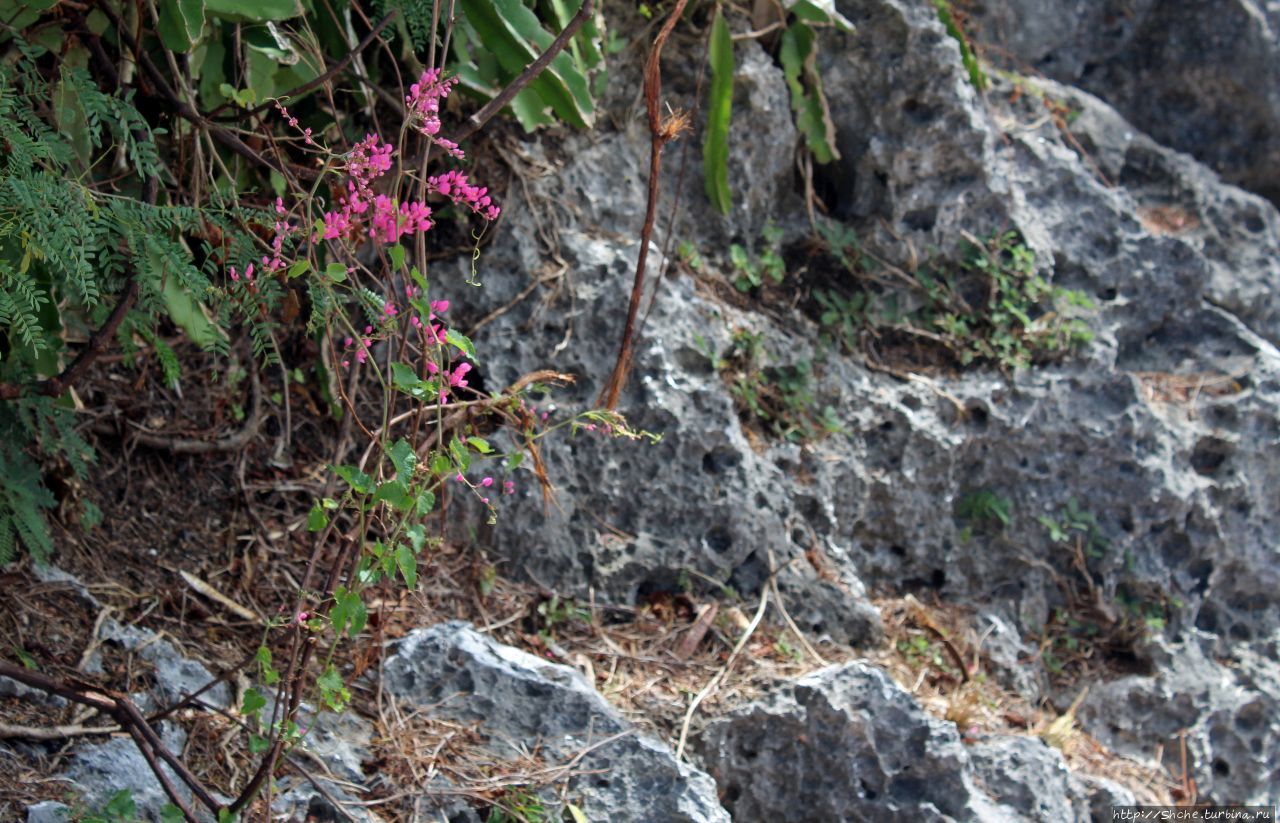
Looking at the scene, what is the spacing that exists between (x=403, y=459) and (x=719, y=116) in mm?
1774

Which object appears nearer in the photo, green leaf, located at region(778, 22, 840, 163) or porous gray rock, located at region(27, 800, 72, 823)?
porous gray rock, located at region(27, 800, 72, 823)

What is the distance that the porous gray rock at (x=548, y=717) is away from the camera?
7.01ft

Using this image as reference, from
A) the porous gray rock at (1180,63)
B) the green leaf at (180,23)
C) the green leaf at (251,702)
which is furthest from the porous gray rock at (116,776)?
the porous gray rock at (1180,63)

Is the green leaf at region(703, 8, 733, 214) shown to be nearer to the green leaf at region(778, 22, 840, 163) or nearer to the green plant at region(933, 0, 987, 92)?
the green leaf at region(778, 22, 840, 163)

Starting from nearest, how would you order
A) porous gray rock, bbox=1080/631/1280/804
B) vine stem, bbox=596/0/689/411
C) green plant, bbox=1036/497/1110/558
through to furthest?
vine stem, bbox=596/0/689/411
porous gray rock, bbox=1080/631/1280/804
green plant, bbox=1036/497/1110/558

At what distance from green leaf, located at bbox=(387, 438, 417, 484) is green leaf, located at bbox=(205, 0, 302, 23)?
0.96m

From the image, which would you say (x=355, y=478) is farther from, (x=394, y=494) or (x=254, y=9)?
(x=254, y=9)

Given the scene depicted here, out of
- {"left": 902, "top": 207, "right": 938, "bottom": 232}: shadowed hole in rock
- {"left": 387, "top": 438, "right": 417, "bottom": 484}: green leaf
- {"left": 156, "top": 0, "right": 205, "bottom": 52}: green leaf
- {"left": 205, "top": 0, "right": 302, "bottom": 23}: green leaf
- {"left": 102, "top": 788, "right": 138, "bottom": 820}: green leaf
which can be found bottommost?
{"left": 102, "top": 788, "right": 138, "bottom": 820}: green leaf

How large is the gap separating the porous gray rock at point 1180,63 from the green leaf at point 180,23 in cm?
299

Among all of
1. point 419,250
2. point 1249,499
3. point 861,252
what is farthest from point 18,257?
point 1249,499

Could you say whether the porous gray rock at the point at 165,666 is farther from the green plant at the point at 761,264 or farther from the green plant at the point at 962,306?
the green plant at the point at 962,306

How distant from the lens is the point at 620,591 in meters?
2.75

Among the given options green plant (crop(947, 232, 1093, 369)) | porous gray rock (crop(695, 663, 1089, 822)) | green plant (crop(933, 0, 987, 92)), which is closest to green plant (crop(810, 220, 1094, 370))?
green plant (crop(947, 232, 1093, 369))

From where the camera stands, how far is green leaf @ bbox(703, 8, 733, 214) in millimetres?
3117
